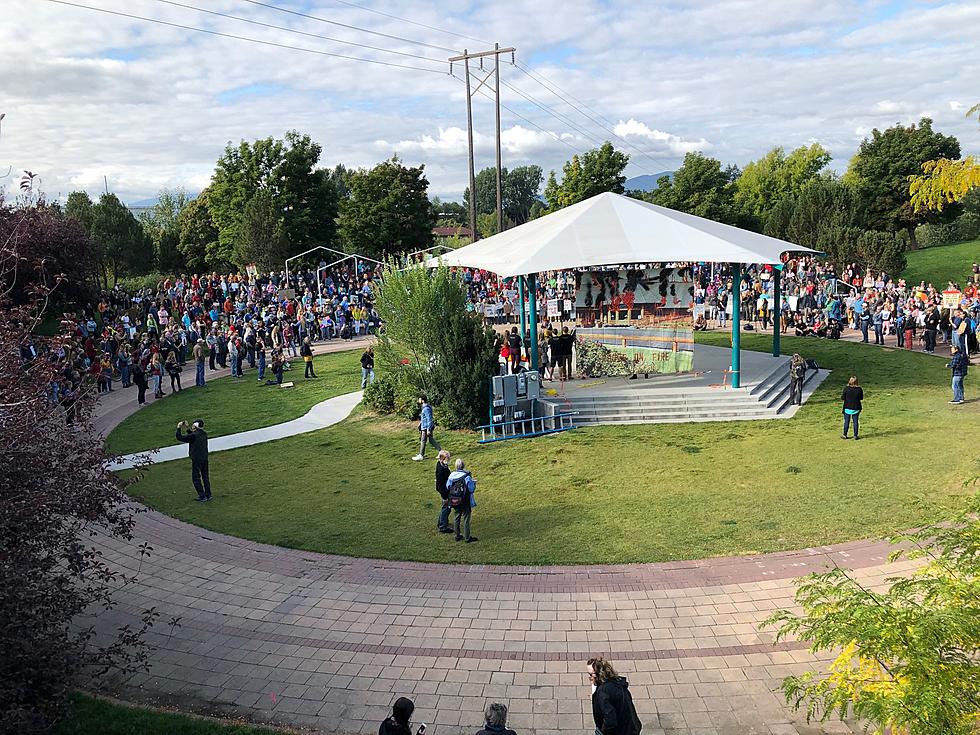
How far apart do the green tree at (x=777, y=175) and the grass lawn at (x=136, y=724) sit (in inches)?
3054

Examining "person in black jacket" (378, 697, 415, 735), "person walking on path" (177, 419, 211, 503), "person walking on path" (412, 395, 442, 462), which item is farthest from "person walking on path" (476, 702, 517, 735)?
"person walking on path" (412, 395, 442, 462)

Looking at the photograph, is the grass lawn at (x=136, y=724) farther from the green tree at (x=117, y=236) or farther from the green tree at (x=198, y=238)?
the green tree at (x=198, y=238)

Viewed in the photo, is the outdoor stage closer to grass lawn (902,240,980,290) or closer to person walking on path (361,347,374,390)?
person walking on path (361,347,374,390)

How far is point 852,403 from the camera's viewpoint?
583 inches

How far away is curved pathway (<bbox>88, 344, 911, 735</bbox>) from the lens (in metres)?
7.01

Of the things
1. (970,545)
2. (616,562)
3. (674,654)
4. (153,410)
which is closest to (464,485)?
(616,562)

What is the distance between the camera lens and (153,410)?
70.3 feet

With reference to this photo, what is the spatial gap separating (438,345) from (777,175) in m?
72.0

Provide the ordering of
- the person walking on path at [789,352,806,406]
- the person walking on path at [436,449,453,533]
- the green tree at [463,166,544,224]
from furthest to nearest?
the green tree at [463,166,544,224] → the person walking on path at [789,352,806,406] → the person walking on path at [436,449,453,533]

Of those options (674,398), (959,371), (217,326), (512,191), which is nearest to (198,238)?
(217,326)

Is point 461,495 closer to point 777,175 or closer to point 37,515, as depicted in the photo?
point 37,515

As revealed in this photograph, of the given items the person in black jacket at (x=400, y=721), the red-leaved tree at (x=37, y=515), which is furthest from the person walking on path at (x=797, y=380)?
the red-leaved tree at (x=37, y=515)

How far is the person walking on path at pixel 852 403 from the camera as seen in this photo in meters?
14.7

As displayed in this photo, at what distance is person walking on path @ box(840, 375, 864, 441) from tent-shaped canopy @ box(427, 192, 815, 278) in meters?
4.70
